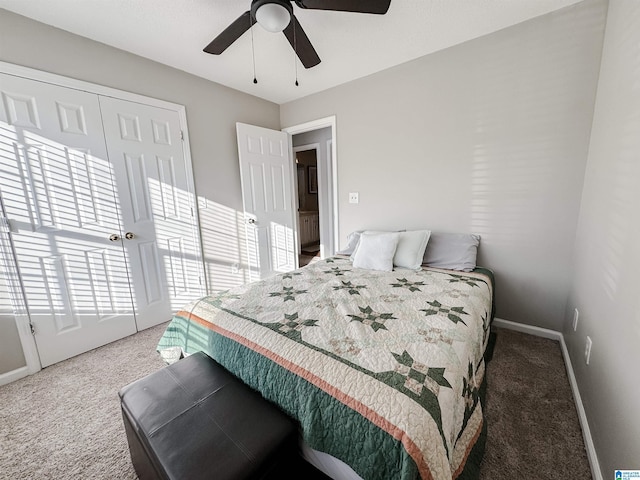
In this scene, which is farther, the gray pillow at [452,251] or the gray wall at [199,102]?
the gray pillow at [452,251]

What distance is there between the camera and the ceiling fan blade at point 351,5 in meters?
1.36

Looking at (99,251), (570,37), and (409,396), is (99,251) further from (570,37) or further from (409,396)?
(570,37)

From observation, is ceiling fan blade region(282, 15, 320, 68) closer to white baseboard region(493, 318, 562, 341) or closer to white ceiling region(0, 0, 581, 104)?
white ceiling region(0, 0, 581, 104)

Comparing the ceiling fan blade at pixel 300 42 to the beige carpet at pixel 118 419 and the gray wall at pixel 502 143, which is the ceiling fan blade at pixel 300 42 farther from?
the beige carpet at pixel 118 419

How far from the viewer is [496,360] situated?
1.92 m

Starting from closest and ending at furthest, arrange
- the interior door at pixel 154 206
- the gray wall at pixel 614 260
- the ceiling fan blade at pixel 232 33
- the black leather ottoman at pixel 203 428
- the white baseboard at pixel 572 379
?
1. the black leather ottoman at pixel 203 428
2. the gray wall at pixel 614 260
3. the white baseboard at pixel 572 379
4. the ceiling fan blade at pixel 232 33
5. the interior door at pixel 154 206

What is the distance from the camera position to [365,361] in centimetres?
103

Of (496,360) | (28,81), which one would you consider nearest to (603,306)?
(496,360)

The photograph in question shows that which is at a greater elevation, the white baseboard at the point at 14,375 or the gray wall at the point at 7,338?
the gray wall at the point at 7,338

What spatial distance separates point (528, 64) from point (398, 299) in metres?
2.07

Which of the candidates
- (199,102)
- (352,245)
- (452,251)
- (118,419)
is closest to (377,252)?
(352,245)

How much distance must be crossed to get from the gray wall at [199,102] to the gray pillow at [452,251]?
85.4 inches

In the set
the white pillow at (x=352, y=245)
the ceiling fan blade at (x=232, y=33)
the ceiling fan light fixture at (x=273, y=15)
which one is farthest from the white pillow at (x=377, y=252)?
the ceiling fan blade at (x=232, y=33)

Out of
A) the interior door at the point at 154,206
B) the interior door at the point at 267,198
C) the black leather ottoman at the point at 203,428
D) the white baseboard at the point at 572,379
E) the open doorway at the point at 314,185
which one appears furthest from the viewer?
the open doorway at the point at 314,185
